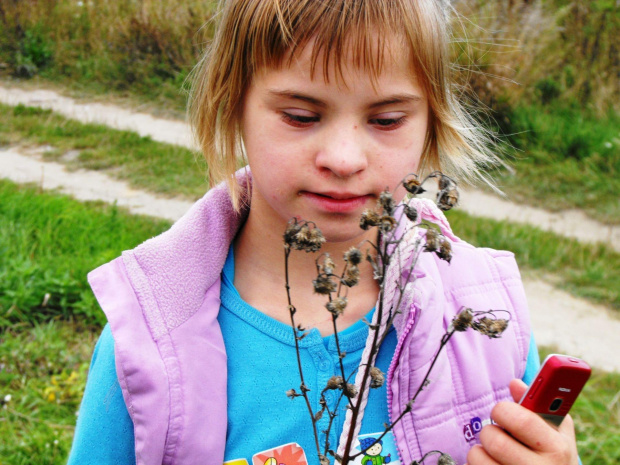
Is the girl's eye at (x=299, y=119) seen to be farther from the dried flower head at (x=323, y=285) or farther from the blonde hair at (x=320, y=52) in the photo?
the dried flower head at (x=323, y=285)

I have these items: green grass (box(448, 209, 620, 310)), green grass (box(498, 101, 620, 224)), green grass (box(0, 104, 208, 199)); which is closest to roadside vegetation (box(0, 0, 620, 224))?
green grass (box(498, 101, 620, 224))

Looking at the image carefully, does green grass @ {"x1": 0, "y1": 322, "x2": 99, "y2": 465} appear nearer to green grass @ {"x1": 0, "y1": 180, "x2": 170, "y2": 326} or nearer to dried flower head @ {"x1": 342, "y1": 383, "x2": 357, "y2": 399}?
green grass @ {"x1": 0, "y1": 180, "x2": 170, "y2": 326}

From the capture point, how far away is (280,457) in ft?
4.88

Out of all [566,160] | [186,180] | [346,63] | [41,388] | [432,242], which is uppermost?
[346,63]

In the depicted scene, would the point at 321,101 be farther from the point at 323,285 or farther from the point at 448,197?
the point at 323,285

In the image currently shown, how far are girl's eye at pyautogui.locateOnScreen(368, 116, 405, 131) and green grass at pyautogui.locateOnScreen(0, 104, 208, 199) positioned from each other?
13.2ft

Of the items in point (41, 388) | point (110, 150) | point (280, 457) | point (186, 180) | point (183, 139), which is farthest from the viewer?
point (183, 139)

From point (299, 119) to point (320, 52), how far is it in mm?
143

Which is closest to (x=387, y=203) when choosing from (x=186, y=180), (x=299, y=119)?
(x=299, y=119)

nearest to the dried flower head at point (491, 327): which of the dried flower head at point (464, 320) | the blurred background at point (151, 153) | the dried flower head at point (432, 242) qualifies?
the dried flower head at point (464, 320)

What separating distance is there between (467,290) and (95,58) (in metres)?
7.03

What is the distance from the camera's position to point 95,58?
7.69m

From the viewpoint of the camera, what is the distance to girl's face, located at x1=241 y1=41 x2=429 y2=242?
134 centimetres

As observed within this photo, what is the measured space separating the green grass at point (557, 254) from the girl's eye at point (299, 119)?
351 cm
